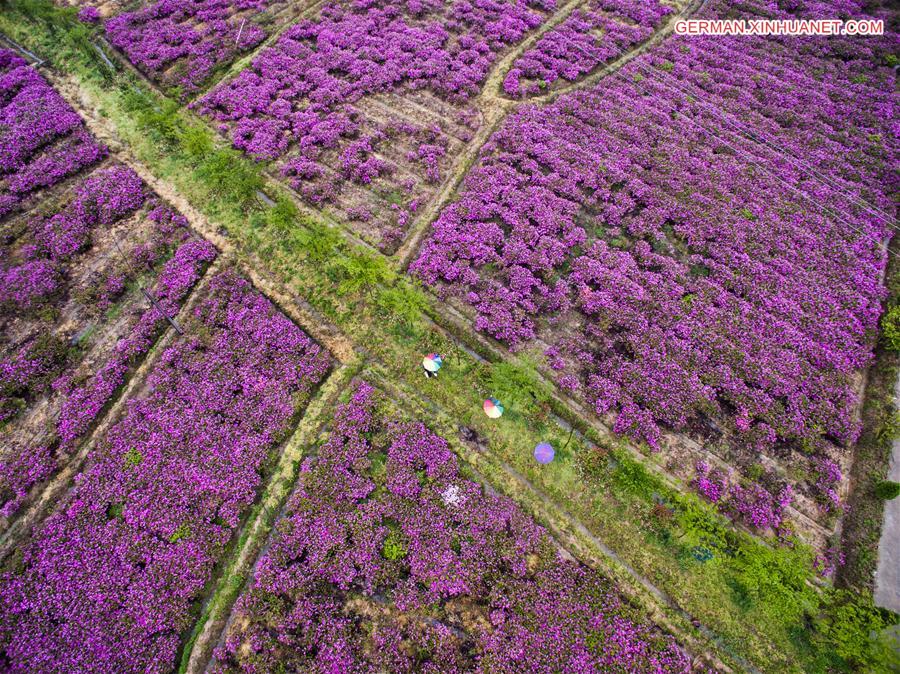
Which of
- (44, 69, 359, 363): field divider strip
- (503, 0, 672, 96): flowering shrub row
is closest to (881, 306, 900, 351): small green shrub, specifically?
(503, 0, 672, 96): flowering shrub row

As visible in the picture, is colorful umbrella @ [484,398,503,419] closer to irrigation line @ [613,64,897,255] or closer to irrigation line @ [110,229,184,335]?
irrigation line @ [110,229,184,335]

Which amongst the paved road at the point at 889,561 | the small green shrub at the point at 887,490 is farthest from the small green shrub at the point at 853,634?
the small green shrub at the point at 887,490

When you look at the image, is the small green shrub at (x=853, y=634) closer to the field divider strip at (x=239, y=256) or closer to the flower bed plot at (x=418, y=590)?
the flower bed plot at (x=418, y=590)

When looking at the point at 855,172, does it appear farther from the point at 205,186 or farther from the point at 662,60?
the point at 205,186

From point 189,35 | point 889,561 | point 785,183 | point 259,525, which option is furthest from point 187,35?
point 889,561

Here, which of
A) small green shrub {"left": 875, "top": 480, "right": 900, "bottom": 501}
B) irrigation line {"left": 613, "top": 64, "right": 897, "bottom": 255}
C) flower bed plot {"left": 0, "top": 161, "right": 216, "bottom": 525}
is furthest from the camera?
irrigation line {"left": 613, "top": 64, "right": 897, "bottom": 255}

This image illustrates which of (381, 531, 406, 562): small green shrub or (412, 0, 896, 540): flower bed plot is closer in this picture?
(381, 531, 406, 562): small green shrub

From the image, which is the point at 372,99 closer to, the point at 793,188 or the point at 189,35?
the point at 189,35
